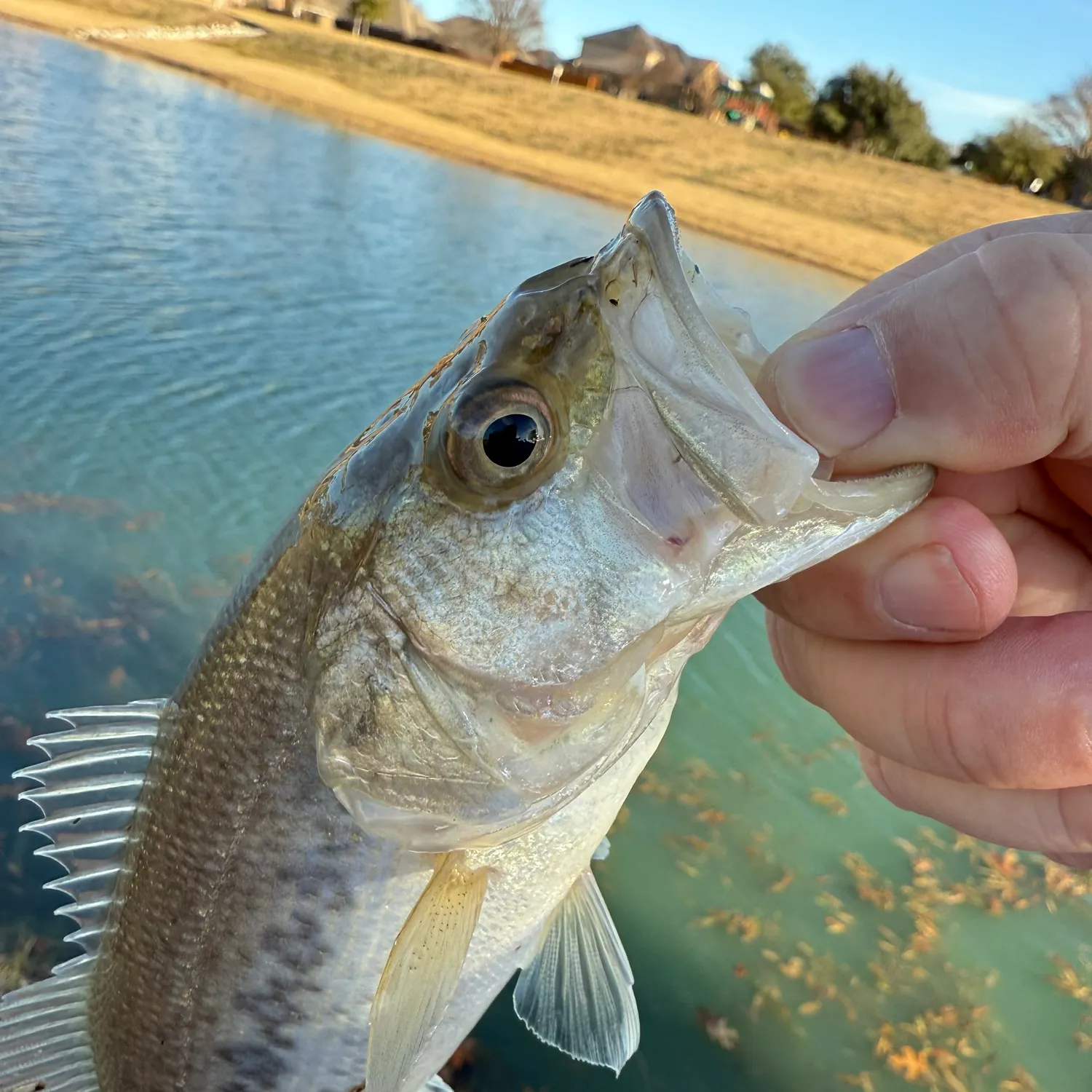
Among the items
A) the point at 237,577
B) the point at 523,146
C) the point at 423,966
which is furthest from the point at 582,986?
the point at 523,146

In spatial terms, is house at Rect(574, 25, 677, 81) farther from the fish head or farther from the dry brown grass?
the fish head

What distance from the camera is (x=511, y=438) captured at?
119 cm

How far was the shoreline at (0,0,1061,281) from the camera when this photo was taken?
2106 cm

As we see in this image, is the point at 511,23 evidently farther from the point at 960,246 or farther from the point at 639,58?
the point at 960,246

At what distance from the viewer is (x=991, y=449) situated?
1294 millimetres

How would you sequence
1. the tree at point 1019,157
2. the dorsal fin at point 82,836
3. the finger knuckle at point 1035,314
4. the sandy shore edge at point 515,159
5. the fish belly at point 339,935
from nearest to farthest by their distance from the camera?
the finger knuckle at point 1035,314 → the fish belly at point 339,935 → the dorsal fin at point 82,836 → the sandy shore edge at point 515,159 → the tree at point 1019,157

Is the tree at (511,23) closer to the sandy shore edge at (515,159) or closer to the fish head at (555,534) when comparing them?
the sandy shore edge at (515,159)

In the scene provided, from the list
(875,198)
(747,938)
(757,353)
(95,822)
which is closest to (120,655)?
(95,822)

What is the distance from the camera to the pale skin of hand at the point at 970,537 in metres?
1.23

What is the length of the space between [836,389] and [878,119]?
4279 centimetres

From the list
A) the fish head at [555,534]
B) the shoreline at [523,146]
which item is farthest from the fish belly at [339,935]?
the shoreline at [523,146]

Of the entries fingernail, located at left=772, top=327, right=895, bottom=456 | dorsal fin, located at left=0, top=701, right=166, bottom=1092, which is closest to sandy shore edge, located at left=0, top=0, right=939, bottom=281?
fingernail, located at left=772, top=327, right=895, bottom=456

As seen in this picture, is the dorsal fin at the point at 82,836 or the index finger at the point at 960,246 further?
the dorsal fin at the point at 82,836

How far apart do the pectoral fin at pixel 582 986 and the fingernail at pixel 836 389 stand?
1159 mm
